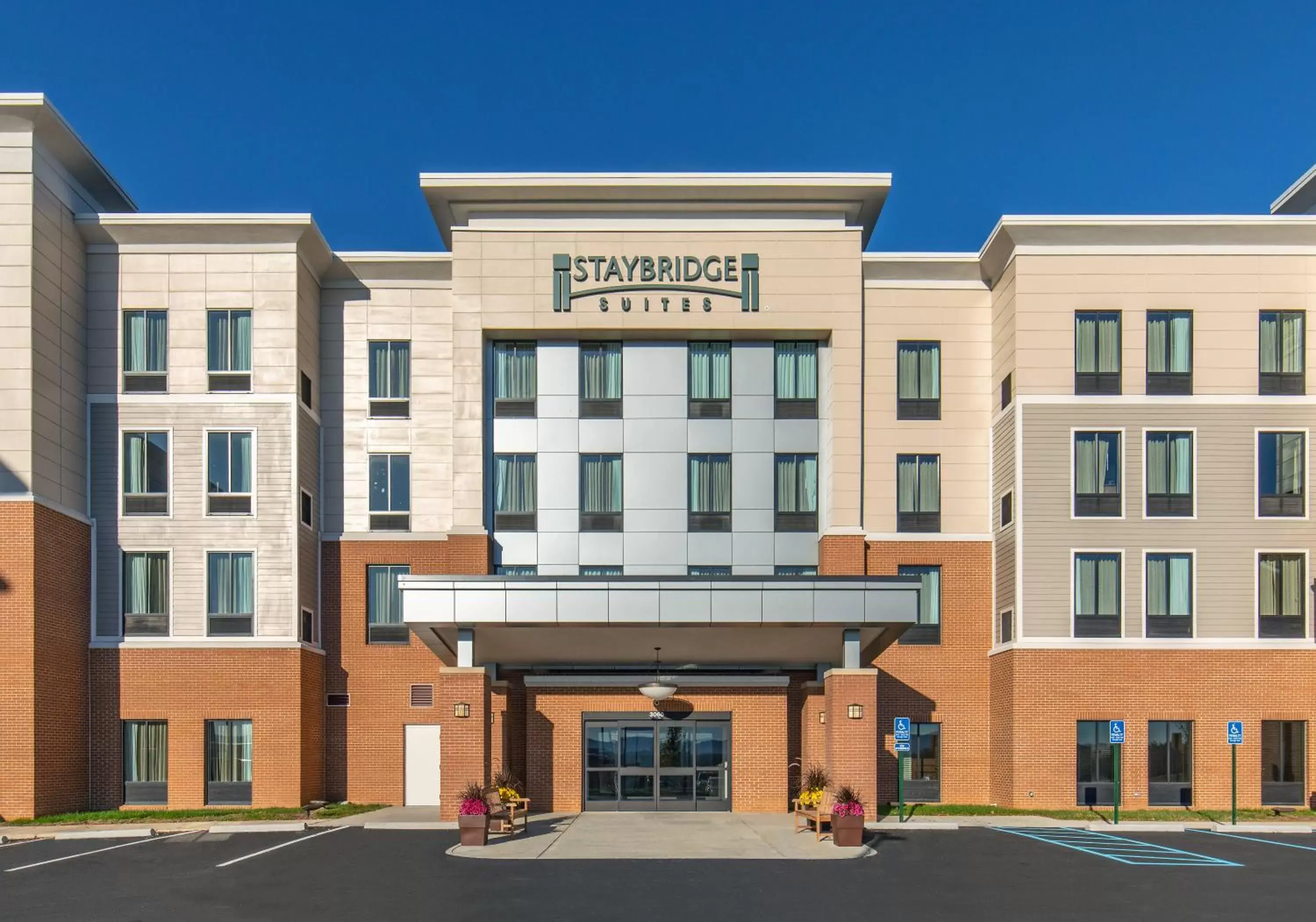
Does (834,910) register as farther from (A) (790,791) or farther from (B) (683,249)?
(B) (683,249)

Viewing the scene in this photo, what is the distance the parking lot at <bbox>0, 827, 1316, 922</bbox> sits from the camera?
1734cm

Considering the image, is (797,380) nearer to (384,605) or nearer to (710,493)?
(710,493)

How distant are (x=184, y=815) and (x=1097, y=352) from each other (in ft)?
84.2

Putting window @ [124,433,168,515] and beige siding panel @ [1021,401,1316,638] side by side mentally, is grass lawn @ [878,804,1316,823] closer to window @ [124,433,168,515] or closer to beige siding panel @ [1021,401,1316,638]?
beige siding panel @ [1021,401,1316,638]

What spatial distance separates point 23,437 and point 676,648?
16.1 meters

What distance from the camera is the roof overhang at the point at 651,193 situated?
32.4 m

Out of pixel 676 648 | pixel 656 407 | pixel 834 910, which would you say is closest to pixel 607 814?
pixel 676 648

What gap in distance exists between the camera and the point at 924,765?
109 ft

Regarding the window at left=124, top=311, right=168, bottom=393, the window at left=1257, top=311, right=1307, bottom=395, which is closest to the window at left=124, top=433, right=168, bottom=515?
the window at left=124, top=311, right=168, bottom=393

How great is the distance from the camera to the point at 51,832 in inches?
1058

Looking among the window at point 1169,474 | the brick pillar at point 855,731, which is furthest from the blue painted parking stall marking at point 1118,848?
the window at point 1169,474

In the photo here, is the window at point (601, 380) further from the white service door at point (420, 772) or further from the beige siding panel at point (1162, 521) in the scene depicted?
the beige siding panel at point (1162, 521)

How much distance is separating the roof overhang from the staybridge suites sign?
144 cm

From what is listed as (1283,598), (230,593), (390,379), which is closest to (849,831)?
(1283,598)
